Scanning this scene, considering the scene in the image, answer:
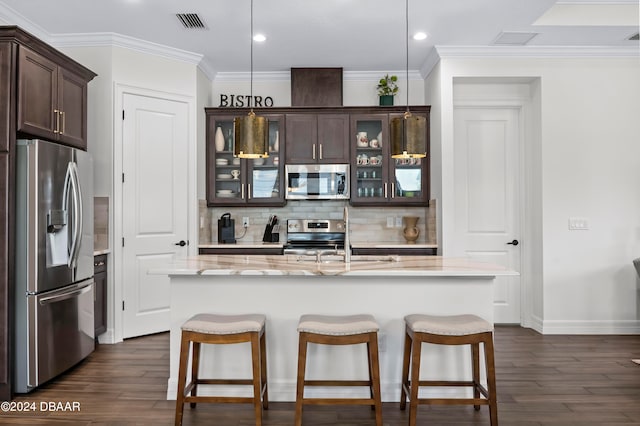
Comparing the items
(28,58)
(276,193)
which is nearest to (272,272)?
(28,58)

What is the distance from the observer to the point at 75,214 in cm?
340

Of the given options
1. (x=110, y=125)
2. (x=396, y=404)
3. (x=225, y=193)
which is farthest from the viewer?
(x=225, y=193)

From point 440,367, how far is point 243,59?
148 inches

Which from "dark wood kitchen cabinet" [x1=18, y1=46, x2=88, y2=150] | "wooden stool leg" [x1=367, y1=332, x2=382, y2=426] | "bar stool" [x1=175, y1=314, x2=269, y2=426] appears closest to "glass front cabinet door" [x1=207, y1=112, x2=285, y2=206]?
"dark wood kitchen cabinet" [x1=18, y1=46, x2=88, y2=150]

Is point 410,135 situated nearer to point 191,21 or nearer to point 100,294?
point 191,21

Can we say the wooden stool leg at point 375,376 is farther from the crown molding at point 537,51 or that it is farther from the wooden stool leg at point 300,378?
the crown molding at point 537,51

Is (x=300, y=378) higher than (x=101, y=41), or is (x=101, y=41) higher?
(x=101, y=41)

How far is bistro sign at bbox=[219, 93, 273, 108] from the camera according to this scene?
537 cm

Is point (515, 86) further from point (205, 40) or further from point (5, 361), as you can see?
point (5, 361)

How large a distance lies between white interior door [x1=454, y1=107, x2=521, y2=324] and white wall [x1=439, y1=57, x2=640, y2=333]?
39 centimetres

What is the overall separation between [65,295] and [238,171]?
7.80 feet

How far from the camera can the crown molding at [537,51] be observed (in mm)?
4629

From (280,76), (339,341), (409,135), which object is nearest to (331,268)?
(339,341)

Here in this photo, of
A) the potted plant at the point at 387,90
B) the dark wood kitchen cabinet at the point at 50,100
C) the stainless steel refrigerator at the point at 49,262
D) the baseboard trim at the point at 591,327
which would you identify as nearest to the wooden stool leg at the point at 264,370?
the stainless steel refrigerator at the point at 49,262
